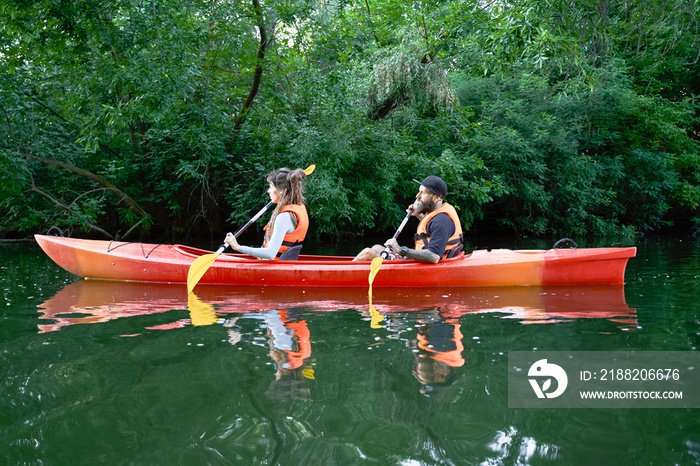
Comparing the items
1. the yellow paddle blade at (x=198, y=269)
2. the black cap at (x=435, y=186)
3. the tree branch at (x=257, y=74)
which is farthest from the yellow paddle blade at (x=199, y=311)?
the tree branch at (x=257, y=74)

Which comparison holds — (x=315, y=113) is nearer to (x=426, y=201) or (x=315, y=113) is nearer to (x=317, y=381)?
(x=426, y=201)

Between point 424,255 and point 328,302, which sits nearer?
point 328,302

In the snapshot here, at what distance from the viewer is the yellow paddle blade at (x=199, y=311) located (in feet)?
13.9

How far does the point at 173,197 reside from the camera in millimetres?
12914

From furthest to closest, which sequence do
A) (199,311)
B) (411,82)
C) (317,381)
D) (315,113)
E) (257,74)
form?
(411,82) → (257,74) → (315,113) → (199,311) → (317,381)

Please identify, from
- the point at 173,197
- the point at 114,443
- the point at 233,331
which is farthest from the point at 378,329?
the point at 173,197

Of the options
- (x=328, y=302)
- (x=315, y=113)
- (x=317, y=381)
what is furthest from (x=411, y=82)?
(x=317, y=381)

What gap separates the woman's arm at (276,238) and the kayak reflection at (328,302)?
370 millimetres

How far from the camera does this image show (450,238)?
568cm

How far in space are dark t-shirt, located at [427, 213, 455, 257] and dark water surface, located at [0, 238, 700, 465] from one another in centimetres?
54

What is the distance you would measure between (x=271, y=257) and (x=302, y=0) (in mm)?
6670

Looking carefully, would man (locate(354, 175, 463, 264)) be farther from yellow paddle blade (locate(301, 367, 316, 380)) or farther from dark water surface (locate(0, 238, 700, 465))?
yellow paddle blade (locate(301, 367, 316, 380))

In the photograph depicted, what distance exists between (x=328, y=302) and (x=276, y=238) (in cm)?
105

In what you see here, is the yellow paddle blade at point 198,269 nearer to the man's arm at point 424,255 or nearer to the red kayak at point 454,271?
the red kayak at point 454,271
